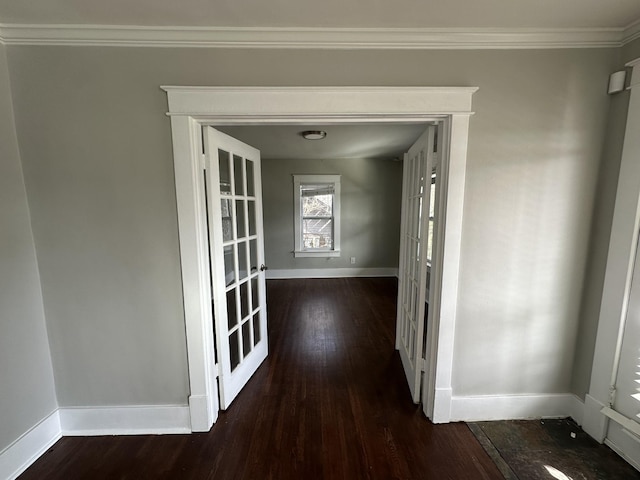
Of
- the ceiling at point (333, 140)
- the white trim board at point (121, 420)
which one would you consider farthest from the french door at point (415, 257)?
the white trim board at point (121, 420)

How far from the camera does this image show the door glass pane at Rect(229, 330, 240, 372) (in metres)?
1.97

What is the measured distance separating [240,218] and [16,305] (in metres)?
1.32

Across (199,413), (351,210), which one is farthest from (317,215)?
(199,413)

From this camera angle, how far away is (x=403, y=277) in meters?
2.39

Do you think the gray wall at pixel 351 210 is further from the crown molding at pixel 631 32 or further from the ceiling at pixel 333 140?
the crown molding at pixel 631 32

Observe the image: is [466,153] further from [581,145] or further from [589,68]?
[589,68]

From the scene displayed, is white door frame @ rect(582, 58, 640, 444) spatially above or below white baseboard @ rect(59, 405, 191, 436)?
above

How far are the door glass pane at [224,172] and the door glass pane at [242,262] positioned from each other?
0.44 m

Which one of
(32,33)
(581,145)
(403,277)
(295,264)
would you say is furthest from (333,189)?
(32,33)

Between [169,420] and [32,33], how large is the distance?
234 cm

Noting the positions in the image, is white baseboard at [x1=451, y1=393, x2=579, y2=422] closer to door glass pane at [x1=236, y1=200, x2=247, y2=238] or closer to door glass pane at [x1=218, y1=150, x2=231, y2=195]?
door glass pane at [x1=236, y1=200, x2=247, y2=238]

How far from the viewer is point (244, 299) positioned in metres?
2.09

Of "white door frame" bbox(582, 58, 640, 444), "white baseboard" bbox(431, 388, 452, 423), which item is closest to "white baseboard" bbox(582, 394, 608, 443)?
"white door frame" bbox(582, 58, 640, 444)

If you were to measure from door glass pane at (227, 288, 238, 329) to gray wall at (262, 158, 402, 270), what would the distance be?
10.7 ft
